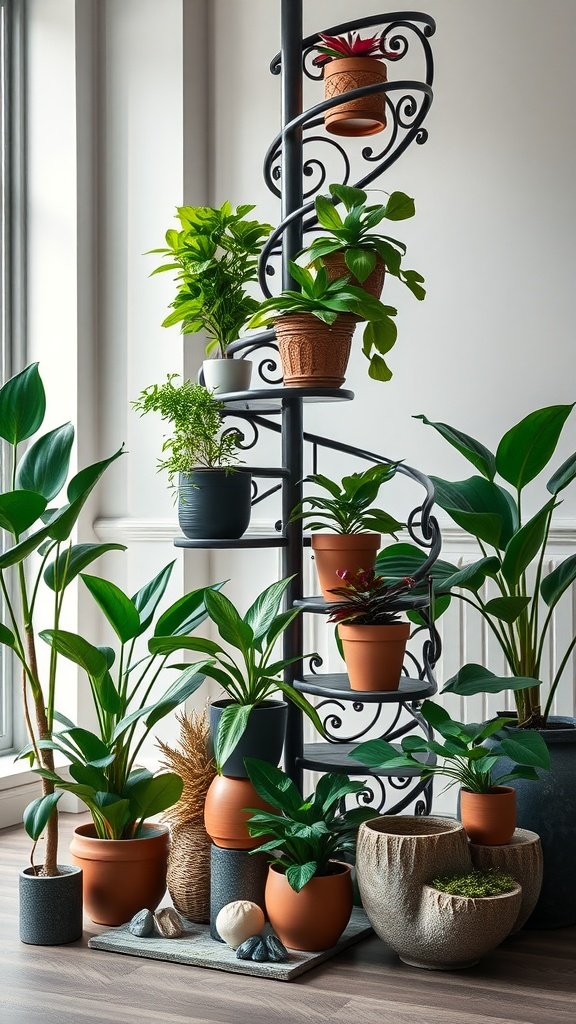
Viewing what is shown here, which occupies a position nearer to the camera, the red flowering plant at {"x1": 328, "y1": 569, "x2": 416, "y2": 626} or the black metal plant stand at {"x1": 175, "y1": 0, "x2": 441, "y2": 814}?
the red flowering plant at {"x1": 328, "y1": 569, "x2": 416, "y2": 626}

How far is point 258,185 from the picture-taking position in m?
4.02

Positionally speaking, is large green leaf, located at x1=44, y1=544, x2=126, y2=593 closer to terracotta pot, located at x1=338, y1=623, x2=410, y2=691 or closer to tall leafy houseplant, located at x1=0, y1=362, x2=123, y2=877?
tall leafy houseplant, located at x1=0, y1=362, x2=123, y2=877

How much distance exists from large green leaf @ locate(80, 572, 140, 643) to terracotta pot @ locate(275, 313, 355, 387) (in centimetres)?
64

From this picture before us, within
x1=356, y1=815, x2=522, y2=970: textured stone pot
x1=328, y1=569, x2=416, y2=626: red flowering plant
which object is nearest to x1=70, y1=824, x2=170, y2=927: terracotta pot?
x1=356, y1=815, x2=522, y2=970: textured stone pot

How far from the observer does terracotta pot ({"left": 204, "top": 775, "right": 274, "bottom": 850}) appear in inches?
102

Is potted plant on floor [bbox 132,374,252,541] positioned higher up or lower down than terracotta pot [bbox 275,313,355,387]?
lower down

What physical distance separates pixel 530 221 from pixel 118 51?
A: 158cm

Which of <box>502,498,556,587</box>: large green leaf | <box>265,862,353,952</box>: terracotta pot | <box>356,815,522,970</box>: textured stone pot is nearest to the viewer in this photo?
<box>356,815,522,970</box>: textured stone pot

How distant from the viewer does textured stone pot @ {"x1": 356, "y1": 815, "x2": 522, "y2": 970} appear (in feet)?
7.75

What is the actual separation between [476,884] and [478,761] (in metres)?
0.28

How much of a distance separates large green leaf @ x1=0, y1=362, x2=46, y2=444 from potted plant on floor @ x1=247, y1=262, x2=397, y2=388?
1.82 feet

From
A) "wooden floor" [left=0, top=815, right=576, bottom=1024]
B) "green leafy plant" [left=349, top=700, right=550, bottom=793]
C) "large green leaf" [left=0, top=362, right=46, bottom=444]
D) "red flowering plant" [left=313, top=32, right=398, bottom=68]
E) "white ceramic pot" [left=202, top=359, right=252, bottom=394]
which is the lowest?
"wooden floor" [left=0, top=815, right=576, bottom=1024]

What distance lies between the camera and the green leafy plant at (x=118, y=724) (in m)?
2.63

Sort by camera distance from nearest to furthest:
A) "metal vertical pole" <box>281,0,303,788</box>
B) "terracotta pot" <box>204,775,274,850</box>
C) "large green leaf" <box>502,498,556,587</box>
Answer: "terracotta pot" <box>204,775,274,850</box>, "large green leaf" <box>502,498,556,587</box>, "metal vertical pole" <box>281,0,303,788</box>
